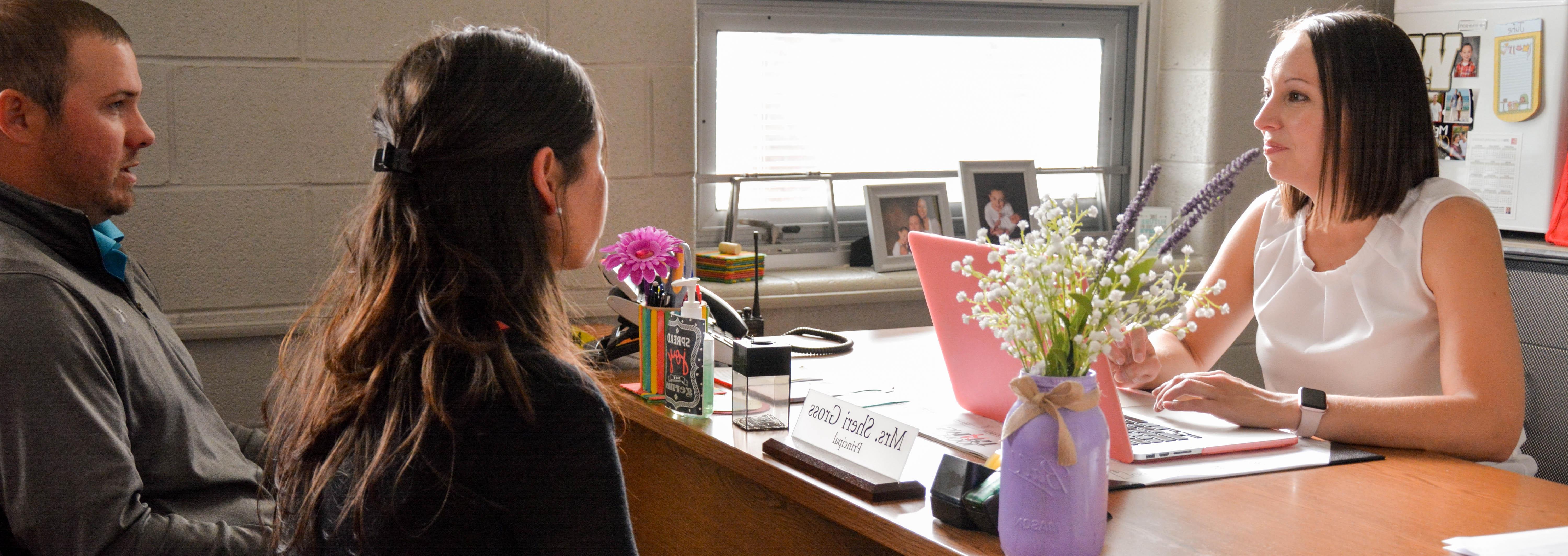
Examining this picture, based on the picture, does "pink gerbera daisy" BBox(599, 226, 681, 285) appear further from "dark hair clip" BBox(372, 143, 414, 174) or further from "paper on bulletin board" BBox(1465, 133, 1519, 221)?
"paper on bulletin board" BBox(1465, 133, 1519, 221)

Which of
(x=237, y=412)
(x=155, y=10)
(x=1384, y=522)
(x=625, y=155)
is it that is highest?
(x=155, y=10)

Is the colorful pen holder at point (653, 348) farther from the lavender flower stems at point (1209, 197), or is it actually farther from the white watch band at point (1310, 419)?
the white watch band at point (1310, 419)

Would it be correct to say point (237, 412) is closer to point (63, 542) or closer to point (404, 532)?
point (63, 542)

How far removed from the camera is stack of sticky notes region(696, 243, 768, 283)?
2816mm

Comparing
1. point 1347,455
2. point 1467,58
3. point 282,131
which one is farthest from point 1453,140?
point 282,131

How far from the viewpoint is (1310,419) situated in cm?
147

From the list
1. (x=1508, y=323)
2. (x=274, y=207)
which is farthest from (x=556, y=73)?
(x=274, y=207)

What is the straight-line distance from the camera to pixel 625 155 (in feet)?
8.59

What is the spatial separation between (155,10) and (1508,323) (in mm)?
2346

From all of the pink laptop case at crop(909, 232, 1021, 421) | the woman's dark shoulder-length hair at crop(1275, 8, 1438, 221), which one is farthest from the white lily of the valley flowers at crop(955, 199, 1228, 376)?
the woman's dark shoulder-length hair at crop(1275, 8, 1438, 221)

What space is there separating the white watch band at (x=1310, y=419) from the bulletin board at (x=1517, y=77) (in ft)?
6.14

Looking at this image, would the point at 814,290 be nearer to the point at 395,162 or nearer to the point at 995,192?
the point at 995,192

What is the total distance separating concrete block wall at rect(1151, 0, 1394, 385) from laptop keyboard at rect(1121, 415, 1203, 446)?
185 centimetres

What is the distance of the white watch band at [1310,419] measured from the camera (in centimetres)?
147
